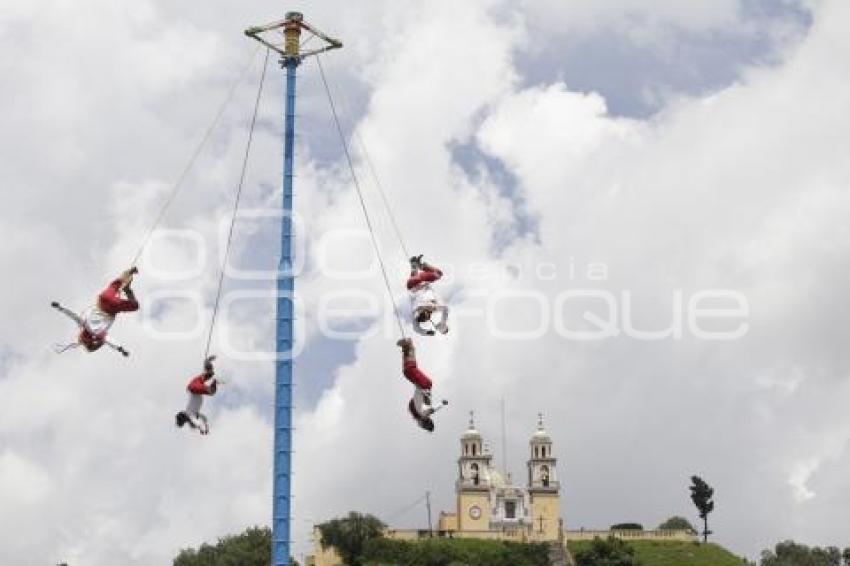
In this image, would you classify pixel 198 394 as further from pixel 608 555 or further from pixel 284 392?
pixel 608 555

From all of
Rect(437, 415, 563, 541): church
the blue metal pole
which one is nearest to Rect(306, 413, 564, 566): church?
Rect(437, 415, 563, 541): church

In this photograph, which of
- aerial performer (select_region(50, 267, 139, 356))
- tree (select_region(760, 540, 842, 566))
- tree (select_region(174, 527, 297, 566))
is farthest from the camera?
tree (select_region(760, 540, 842, 566))

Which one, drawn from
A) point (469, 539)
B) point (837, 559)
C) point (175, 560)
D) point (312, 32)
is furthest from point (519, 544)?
point (312, 32)

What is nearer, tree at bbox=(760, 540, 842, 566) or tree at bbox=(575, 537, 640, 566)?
tree at bbox=(575, 537, 640, 566)

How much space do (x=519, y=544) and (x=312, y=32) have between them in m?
105

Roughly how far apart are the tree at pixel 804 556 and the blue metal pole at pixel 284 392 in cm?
15735

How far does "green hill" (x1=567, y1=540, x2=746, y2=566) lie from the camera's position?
141 metres

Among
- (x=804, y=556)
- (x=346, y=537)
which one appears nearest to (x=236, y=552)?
(x=346, y=537)

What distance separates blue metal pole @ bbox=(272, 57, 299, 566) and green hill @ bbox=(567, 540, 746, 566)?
344 feet

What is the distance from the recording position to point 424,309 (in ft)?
128

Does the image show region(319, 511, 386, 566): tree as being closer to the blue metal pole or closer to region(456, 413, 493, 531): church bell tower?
region(456, 413, 493, 531): church bell tower

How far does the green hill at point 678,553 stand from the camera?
141 metres

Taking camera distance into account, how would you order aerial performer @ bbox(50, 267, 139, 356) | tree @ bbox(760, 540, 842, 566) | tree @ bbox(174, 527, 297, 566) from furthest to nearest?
1. tree @ bbox(760, 540, 842, 566)
2. tree @ bbox(174, 527, 297, 566)
3. aerial performer @ bbox(50, 267, 139, 356)

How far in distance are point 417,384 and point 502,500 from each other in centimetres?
11756
